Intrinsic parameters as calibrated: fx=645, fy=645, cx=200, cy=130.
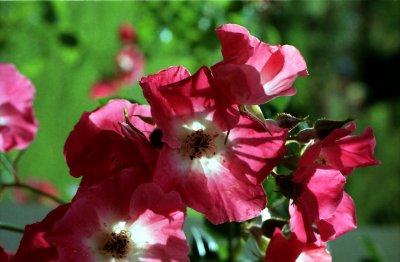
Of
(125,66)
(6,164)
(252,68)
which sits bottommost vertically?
(125,66)

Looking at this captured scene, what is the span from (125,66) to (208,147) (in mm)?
951

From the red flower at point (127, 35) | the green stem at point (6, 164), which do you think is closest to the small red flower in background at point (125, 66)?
the red flower at point (127, 35)

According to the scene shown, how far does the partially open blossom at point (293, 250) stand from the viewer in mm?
350

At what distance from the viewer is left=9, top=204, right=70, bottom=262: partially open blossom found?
0.34 meters

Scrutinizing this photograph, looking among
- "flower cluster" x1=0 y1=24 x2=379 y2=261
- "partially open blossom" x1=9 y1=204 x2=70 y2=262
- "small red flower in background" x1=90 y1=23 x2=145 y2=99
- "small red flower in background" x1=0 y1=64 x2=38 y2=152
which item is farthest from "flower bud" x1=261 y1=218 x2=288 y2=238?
"small red flower in background" x1=90 y1=23 x2=145 y2=99

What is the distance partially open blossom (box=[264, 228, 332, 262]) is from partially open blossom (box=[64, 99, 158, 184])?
3.2 inches

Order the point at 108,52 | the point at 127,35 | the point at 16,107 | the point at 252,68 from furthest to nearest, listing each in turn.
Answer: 1. the point at 108,52
2. the point at 127,35
3. the point at 16,107
4. the point at 252,68

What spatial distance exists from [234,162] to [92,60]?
39.3 inches

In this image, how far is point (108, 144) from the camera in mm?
360

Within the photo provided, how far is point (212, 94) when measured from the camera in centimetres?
34

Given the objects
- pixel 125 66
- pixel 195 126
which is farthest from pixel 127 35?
pixel 195 126

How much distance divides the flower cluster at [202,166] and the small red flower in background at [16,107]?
17 centimetres

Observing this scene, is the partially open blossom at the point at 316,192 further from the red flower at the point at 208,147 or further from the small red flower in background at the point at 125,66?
the small red flower in background at the point at 125,66

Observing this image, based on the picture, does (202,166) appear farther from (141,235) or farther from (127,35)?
(127,35)
